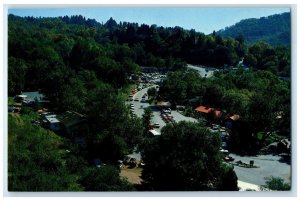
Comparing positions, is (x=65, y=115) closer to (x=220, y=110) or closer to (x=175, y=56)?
(x=220, y=110)

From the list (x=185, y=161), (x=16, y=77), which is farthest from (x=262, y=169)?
(x=16, y=77)

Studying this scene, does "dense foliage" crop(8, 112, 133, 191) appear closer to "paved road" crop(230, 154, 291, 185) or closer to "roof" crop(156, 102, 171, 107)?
"paved road" crop(230, 154, 291, 185)

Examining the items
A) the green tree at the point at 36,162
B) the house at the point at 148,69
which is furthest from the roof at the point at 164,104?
the house at the point at 148,69

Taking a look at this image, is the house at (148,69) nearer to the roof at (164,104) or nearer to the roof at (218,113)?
the roof at (164,104)

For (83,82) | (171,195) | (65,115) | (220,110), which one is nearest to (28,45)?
(83,82)

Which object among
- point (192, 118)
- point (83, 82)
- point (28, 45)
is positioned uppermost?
point (28, 45)

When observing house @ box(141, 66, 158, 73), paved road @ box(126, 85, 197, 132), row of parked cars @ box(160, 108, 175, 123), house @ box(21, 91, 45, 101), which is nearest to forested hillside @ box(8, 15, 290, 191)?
house @ box(21, 91, 45, 101)
